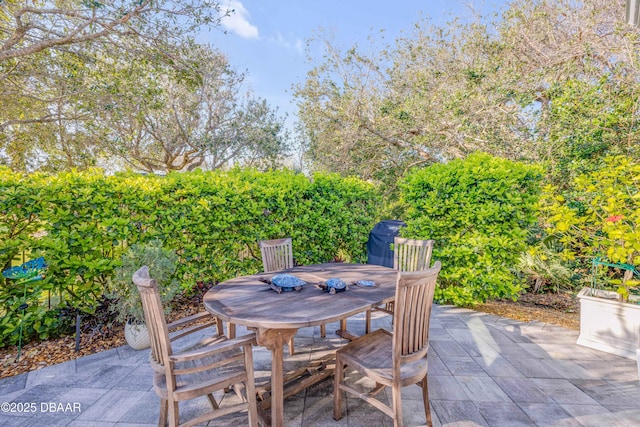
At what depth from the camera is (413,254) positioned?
3.23 metres

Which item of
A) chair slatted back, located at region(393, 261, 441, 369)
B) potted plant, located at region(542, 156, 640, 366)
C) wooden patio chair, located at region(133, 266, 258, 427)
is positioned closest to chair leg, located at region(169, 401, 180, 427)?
wooden patio chair, located at region(133, 266, 258, 427)

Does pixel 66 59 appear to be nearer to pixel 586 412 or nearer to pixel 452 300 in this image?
pixel 452 300

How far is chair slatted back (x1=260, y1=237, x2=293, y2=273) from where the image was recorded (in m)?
3.15

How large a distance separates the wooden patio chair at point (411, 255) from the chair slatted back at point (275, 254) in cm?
108

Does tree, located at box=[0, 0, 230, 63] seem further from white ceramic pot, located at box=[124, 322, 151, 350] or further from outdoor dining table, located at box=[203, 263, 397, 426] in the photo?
outdoor dining table, located at box=[203, 263, 397, 426]

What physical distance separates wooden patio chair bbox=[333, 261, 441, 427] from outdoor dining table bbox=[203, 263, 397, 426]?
246 millimetres

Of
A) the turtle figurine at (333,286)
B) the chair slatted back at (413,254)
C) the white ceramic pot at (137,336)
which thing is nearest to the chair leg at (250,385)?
the turtle figurine at (333,286)

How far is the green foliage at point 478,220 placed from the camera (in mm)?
3814

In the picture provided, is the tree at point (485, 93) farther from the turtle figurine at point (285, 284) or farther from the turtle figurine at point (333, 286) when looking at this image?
the turtle figurine at point (285, 284)

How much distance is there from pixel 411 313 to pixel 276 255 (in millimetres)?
1762

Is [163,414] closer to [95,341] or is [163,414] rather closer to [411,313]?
[411,313]

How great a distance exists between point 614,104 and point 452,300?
12.5ft

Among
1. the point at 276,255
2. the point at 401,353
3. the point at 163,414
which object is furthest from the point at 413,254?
the point at 163,414

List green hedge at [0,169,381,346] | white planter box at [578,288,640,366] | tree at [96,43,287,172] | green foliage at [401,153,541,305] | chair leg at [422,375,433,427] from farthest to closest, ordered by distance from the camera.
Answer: tree at [96,43,287,172]
green foliage at [401,153,541,305]
white planter box at [578,288,640,366]
green hedge at [0,169,381,346]
chair leg at [422,375,433,427]
